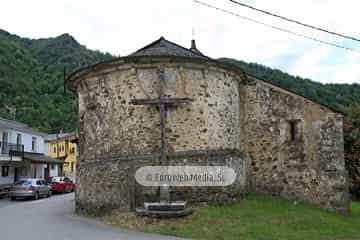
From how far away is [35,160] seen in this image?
32.4m

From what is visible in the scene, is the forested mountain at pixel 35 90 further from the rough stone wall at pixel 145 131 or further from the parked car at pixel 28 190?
the rough stone wall at pixel 145 131

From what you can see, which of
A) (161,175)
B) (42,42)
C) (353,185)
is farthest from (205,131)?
(42,42)

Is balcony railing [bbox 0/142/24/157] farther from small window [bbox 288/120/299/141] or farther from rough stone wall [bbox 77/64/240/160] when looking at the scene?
small window [bbox 288/120/299/141]

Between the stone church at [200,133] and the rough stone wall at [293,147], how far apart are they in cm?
4

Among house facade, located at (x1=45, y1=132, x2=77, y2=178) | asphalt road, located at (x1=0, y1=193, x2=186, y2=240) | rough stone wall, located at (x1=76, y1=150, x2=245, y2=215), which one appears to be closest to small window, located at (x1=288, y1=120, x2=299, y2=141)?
rough stone wall, located at (x1=76, y1=150, x2=245, y2=215)

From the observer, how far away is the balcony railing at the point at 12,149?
29.3 m

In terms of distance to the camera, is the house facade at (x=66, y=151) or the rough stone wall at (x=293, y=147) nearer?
the rough stone wall at (x=293, y=147)

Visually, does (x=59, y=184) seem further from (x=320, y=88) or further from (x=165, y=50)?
(x=320, y=88)

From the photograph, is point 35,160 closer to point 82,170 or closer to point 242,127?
point 82,170

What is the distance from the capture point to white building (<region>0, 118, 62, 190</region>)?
2992 cm

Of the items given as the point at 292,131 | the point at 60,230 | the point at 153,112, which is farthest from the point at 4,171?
the point at 292,131

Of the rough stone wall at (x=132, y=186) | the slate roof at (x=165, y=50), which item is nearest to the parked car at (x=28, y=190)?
the rough stone wall at (x=132, y=186)

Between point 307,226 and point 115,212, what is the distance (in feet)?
20.4

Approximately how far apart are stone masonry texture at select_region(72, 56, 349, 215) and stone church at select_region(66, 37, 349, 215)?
0.12 ft
